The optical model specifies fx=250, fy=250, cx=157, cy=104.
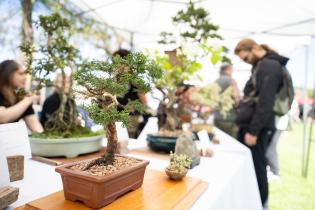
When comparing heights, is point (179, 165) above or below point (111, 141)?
below

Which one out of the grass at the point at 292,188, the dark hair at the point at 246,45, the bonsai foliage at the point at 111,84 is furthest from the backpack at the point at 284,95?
the bonsai foliage at the point at 111,84

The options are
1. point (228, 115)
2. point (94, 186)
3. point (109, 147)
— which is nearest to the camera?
point (94, 186)

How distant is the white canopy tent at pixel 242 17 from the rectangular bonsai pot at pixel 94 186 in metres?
2.56

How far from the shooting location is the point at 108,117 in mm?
574

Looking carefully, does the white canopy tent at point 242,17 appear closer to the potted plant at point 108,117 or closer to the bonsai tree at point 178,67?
the bonsai tree at point 178,67

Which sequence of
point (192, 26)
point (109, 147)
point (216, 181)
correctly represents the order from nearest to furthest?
point (109, 147), point (216, 181), point (192, 26)

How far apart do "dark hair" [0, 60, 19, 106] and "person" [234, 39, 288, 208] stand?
1.64 meters

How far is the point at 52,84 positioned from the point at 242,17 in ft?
10.5

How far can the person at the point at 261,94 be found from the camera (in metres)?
1.79

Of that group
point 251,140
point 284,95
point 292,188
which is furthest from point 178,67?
point 292,188

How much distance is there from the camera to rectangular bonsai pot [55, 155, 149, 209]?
570 millimetres

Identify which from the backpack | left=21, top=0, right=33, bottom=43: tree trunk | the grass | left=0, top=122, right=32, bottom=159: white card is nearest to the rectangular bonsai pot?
left=0, top=122, right=32, bottom=159: white card

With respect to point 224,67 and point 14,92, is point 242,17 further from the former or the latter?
point 14,92

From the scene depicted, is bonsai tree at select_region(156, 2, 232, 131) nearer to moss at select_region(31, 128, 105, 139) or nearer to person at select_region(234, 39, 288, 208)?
moss at select_region(31, 128, 105, 139)
